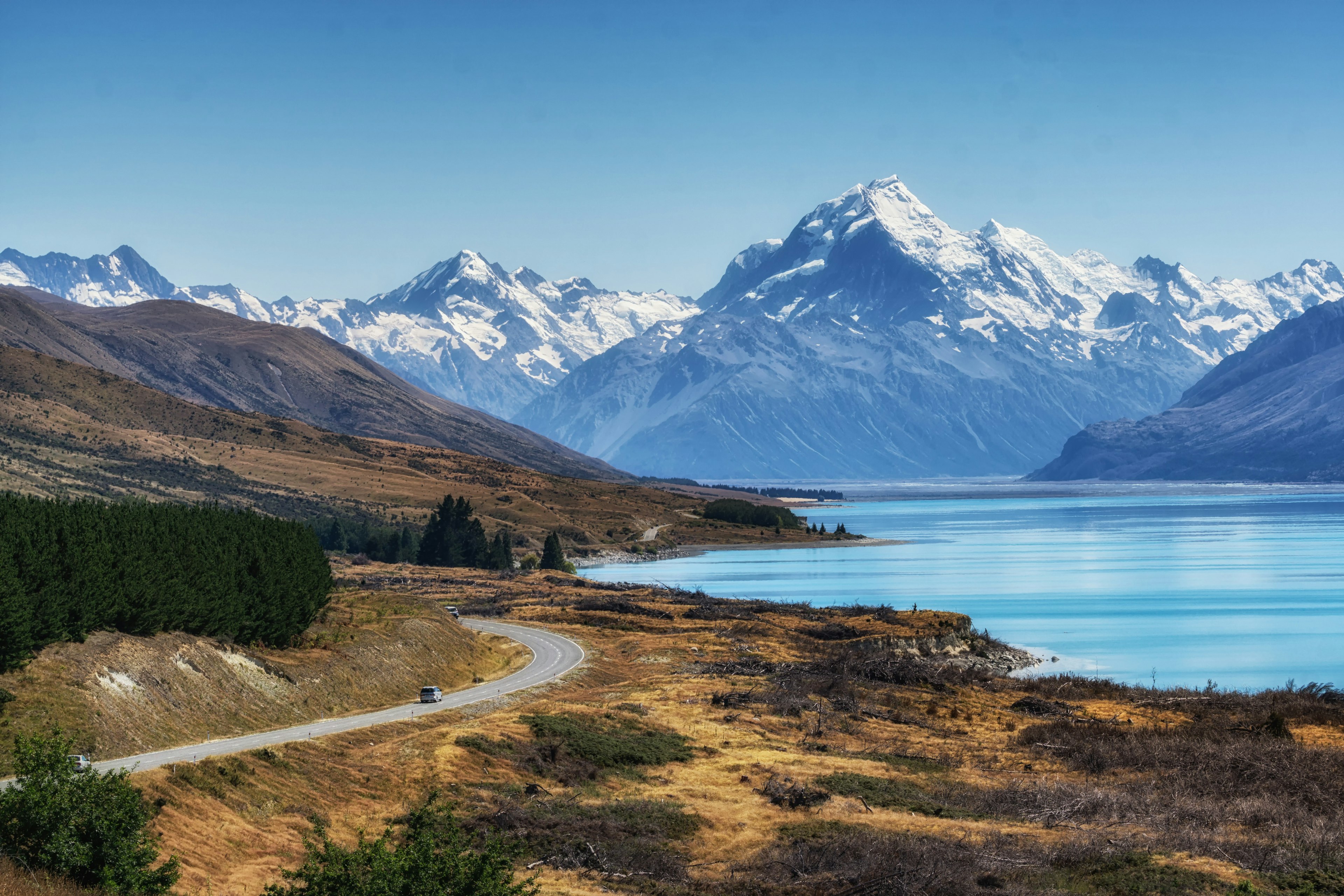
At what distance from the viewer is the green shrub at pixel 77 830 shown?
25.0m

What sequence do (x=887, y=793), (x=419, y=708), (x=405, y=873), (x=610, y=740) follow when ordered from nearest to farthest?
(x=405, y=873)
(x=887, y=793)
(x=610, y=740)
(x=419, y=708)

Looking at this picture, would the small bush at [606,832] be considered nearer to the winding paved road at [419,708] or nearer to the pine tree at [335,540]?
the winding paved road at [419,708]

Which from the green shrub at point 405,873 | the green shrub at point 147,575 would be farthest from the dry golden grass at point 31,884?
the green shrub at point 147,575

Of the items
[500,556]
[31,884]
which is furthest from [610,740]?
[500,556]

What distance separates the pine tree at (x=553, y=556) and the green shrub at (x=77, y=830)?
12569 cm

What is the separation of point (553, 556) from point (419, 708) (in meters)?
103

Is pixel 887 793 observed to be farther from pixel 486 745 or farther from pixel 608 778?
pixel 486 745

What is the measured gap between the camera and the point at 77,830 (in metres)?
25.3

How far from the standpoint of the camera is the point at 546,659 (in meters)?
70.0

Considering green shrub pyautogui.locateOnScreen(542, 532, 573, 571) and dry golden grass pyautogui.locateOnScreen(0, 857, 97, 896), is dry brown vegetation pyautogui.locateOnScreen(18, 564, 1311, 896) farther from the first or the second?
green shrub pyautogui.locateOnScreen(542, 532, 573, 571)

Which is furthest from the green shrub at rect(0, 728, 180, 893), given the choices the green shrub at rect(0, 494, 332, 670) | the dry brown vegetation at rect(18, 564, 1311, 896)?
the green shrub at rect(0, 494, 332, 670)

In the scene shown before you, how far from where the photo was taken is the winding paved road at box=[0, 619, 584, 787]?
36.7 metres

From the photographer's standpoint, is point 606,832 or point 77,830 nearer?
point 77,830

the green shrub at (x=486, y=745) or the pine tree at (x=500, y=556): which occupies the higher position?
the pine tree at (x=500, y=556)
